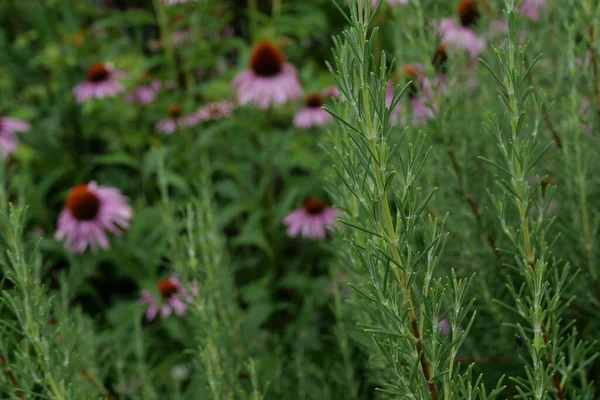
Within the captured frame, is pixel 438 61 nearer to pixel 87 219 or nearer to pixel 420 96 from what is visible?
pixel 420 96

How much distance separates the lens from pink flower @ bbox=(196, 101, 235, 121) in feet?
6.17

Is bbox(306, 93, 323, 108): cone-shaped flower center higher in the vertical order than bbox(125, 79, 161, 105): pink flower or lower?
higher

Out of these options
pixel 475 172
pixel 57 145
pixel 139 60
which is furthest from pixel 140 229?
pixel 475 172

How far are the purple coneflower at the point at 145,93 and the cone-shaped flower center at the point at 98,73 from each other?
0.40 ft

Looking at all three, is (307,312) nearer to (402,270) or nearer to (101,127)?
(402,270)

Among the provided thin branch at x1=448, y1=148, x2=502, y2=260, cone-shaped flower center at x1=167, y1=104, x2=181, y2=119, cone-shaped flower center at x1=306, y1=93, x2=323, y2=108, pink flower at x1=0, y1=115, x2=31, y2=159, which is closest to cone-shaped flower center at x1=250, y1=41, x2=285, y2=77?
cone-shaped flower center at x1=306, y1=93, x2=323, y2=108

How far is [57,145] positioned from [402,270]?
1909mm

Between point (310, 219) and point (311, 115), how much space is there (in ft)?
1.18

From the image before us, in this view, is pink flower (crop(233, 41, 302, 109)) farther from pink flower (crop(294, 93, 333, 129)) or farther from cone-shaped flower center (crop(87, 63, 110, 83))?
cone-shaped flower center (crop(87, 63, 110, 83))

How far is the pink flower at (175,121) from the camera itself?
1899 millimetres

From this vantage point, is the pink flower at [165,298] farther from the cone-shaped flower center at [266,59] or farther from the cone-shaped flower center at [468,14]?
the cone-shaped flower center at [468,14]

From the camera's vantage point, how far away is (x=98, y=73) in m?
2.04

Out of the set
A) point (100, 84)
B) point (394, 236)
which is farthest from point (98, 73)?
point (394, 236)

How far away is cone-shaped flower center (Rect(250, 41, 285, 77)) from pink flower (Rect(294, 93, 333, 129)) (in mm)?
150
